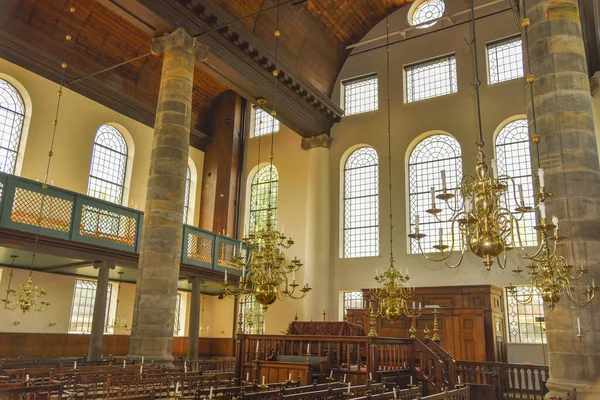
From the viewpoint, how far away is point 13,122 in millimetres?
16141

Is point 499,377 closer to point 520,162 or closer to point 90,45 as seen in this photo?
point 520,162

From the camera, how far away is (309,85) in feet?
61.1

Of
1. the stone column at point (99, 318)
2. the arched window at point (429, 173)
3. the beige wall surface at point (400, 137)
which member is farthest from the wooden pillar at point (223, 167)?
the arched window at point (429, 173)

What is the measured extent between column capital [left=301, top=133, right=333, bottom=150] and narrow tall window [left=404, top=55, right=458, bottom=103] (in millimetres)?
3383

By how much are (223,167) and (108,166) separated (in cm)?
471

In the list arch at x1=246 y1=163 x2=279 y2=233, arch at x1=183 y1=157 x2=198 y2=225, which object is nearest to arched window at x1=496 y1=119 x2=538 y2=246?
arch at x1=246 y1=163 x2=279 y2=233

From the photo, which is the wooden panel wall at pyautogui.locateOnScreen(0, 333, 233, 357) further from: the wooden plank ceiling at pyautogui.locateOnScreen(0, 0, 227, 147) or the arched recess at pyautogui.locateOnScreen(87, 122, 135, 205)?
the wooden plank ceiling at pyautogui.locateOnScreen(0, 0, 227, 147)

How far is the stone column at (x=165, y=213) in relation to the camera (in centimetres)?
1113

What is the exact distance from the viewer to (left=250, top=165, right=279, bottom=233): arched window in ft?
70.8

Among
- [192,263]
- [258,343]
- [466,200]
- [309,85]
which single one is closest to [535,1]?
[466,200]

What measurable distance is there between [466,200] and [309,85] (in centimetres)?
1314

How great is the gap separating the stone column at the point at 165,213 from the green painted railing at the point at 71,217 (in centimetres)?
188

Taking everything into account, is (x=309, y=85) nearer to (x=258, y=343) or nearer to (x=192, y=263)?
(x=192, y=263)

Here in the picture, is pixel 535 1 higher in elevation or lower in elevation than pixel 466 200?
higher
